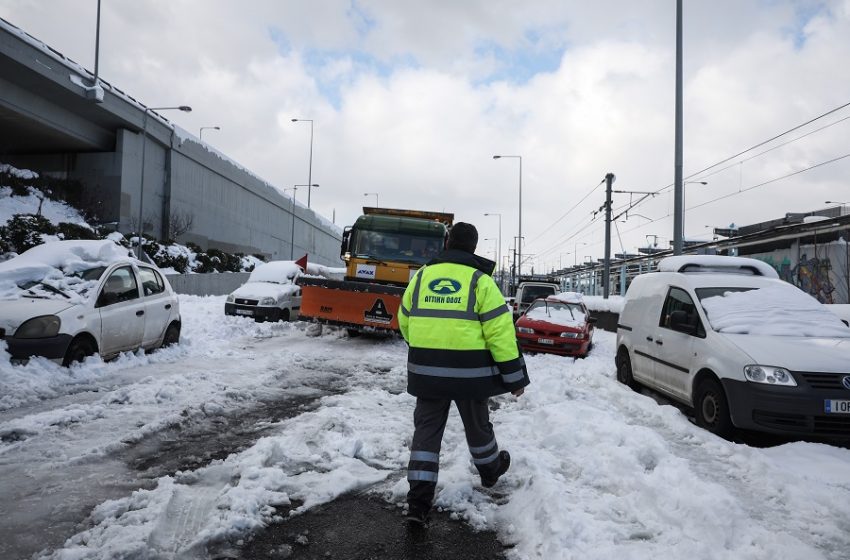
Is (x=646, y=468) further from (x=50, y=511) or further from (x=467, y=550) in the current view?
(x=50, y=511)

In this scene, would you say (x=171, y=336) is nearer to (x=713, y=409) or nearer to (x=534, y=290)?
(x=713, y=409)

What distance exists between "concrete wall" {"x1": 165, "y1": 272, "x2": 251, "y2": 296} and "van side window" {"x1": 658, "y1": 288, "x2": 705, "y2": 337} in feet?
77.3

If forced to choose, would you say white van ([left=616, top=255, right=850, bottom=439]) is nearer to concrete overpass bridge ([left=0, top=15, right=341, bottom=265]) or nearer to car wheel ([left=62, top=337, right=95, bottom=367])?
car wheel ([left=62, top=337, right=95, bottom=367])

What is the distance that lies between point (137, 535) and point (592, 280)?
47.1 meters

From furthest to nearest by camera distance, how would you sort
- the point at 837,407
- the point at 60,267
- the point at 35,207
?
1. the point at 35,207
2. the point at 60,267
3. the point at 837,407

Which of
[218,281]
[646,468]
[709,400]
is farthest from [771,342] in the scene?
[218,281]

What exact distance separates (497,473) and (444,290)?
1297 mm

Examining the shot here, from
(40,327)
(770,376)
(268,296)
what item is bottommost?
(770,376)

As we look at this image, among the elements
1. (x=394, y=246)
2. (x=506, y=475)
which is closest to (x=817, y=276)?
(x=394, y=246)

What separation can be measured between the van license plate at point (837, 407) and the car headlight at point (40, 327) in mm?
8193

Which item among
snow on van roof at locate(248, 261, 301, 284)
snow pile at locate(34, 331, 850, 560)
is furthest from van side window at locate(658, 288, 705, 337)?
snow on van roof at locate(248, 261, 301, 284)

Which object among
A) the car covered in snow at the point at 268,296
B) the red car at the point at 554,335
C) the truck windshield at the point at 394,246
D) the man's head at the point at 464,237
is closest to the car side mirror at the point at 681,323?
the man's head at the point at 464,237

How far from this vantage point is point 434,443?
10.7 feet

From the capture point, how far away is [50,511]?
301cm
